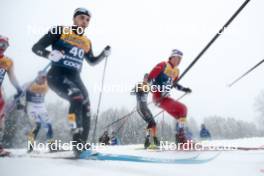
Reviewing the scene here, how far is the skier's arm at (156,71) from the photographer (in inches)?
257

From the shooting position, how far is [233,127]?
82562mm

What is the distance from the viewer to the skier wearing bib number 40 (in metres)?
3.84

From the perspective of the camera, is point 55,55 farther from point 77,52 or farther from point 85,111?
point 85,111

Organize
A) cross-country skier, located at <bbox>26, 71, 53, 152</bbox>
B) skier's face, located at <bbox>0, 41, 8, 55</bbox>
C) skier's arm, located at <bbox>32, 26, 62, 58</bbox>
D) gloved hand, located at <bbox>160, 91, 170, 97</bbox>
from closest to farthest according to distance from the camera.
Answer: skier's arm, located at <bbox>32, 26, 62, 58</bbox> → skier's face, located at <bbox>0, 41, 8, 55</bbox> → gloved hand, located at <bbox>160, 91, 170, 97</bbox> → cross-country skier, located at <bbox>26, 71, 53, 152</bbox>

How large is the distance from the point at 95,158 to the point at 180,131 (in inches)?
104

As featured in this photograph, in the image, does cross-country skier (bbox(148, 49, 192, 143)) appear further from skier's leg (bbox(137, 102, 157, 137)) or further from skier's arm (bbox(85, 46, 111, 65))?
skier's arm (bbox(85, 46, 111, 65))

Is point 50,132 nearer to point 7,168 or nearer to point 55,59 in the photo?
point 55,59

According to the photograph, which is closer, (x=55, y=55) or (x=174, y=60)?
(x=55, y=55)

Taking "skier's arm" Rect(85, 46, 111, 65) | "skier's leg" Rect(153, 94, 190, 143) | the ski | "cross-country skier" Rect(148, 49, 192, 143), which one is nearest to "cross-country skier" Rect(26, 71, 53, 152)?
"skier's arm" Rect(85, 46, 111, 65)

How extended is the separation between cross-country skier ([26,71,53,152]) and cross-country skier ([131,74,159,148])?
7.91 feet

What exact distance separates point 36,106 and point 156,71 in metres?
3.03

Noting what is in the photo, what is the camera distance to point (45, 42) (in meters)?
4.10

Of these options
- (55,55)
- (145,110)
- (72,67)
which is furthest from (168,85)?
(55,55)

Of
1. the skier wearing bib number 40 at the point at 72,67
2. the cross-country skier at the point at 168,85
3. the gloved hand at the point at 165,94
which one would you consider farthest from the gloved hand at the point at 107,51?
the gloved hand at the point at 165,94
